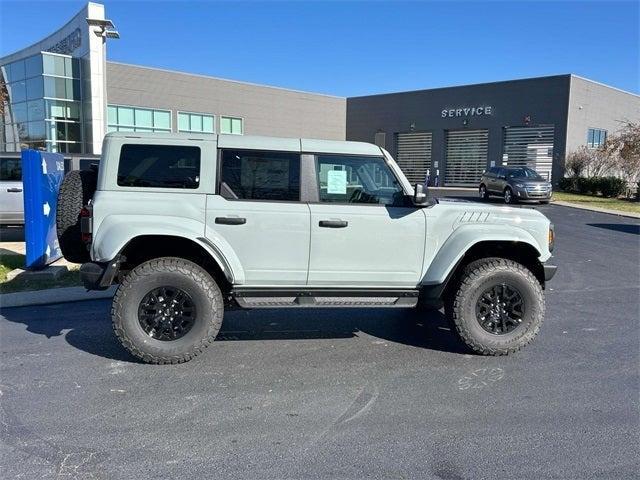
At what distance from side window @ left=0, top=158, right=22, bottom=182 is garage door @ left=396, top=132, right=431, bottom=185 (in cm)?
3114

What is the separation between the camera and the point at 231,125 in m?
41.0

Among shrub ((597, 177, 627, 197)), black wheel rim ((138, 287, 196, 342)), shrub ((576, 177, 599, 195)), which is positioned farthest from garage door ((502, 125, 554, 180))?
black wheel rim ((138, 287, 196, 342))

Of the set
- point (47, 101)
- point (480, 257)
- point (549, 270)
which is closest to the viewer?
point (549, 270)

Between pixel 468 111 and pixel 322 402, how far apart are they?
118 feet

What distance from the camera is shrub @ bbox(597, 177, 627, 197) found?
27.9 m

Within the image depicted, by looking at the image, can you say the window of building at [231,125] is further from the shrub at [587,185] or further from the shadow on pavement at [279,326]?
the shadow on pavement at [279,326]

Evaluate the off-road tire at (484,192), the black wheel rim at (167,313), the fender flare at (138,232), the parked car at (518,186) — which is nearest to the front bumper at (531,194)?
→ the parked car at (518,186)

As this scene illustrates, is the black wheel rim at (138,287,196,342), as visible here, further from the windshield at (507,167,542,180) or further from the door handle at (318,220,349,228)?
the windshield at (507,167,542,180)

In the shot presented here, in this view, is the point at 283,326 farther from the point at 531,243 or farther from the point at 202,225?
the point at 531,243

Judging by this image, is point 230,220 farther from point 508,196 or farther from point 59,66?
point 59,66

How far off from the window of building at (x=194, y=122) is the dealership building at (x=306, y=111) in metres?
0.07

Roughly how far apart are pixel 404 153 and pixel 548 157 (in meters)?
11.6

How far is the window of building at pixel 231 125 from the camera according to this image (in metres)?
40.5

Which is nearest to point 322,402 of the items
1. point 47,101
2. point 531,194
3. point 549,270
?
point 549,270
